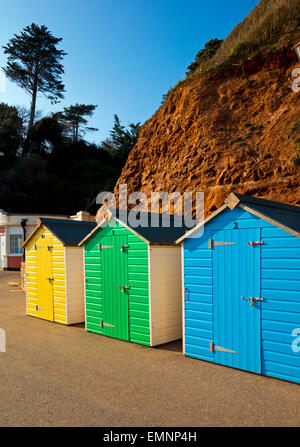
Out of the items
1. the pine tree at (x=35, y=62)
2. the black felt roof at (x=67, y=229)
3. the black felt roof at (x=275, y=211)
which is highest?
the pine tree at (x=35, y=62)

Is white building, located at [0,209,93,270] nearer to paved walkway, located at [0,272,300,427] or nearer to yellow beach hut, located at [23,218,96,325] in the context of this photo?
yellow beach hut, located at [23,218,96,325]

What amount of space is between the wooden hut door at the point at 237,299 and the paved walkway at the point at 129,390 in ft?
1.01

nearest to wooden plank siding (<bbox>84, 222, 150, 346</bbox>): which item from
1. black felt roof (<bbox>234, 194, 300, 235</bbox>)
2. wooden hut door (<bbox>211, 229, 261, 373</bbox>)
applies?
wooden hut door (<bbox>211, 229, 261, 373</bbox>)

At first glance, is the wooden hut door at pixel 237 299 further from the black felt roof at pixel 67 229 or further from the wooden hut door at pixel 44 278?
the wooden hut door at pixel 44 278

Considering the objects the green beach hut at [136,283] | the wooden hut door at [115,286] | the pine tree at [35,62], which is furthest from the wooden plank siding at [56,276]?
the pine tree at [35,62]

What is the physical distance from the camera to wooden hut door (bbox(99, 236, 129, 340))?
859 cm

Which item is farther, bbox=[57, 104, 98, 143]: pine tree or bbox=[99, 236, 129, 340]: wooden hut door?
bbox=[57, 104, 98, 143]: pine tree

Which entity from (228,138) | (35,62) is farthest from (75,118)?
(228,138)

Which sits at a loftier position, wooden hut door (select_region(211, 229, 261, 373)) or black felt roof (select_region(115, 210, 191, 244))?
black felt roof (select_region(115, 210, 191, 244))

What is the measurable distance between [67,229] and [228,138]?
29.3 feet

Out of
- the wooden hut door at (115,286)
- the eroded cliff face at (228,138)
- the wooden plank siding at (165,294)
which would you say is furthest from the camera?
the eroded cliff face at (228,138)

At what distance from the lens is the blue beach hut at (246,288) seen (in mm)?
5816

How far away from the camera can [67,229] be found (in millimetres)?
11344

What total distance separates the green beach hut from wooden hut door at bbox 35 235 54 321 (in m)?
2.18
